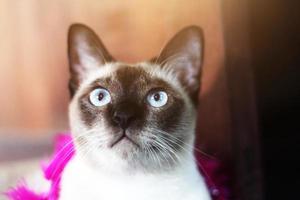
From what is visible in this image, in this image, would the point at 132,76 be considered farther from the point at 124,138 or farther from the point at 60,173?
the point at 60,173

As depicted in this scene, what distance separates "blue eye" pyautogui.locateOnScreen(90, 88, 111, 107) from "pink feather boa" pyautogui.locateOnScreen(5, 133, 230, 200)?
0.40 ft

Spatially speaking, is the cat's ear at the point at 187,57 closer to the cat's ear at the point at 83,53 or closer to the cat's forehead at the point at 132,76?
the cat's forehead at the point at 132,76

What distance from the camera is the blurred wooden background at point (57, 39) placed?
96 cm

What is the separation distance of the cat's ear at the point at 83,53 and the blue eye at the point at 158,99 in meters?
0.13

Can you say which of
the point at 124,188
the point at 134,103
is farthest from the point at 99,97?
the point at 124,188

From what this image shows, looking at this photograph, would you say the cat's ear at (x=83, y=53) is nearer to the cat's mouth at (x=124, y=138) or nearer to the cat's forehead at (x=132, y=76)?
the cat's forehead at (x=132, y=76)

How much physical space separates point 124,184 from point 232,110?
294mm

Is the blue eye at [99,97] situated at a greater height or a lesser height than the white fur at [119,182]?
greater

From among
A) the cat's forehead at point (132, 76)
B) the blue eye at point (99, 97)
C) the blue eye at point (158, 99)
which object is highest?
the cat's forehead at point (132, 76)

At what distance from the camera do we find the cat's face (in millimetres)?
799

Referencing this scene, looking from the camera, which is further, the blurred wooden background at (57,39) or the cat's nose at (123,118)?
the blurred wooden background at (57,39)

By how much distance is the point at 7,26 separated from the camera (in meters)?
0.95

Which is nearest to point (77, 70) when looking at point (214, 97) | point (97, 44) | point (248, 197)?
point (97, 44)

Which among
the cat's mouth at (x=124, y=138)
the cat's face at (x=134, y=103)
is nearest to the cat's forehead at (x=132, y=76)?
the cat's face at (x=134, y=103)
